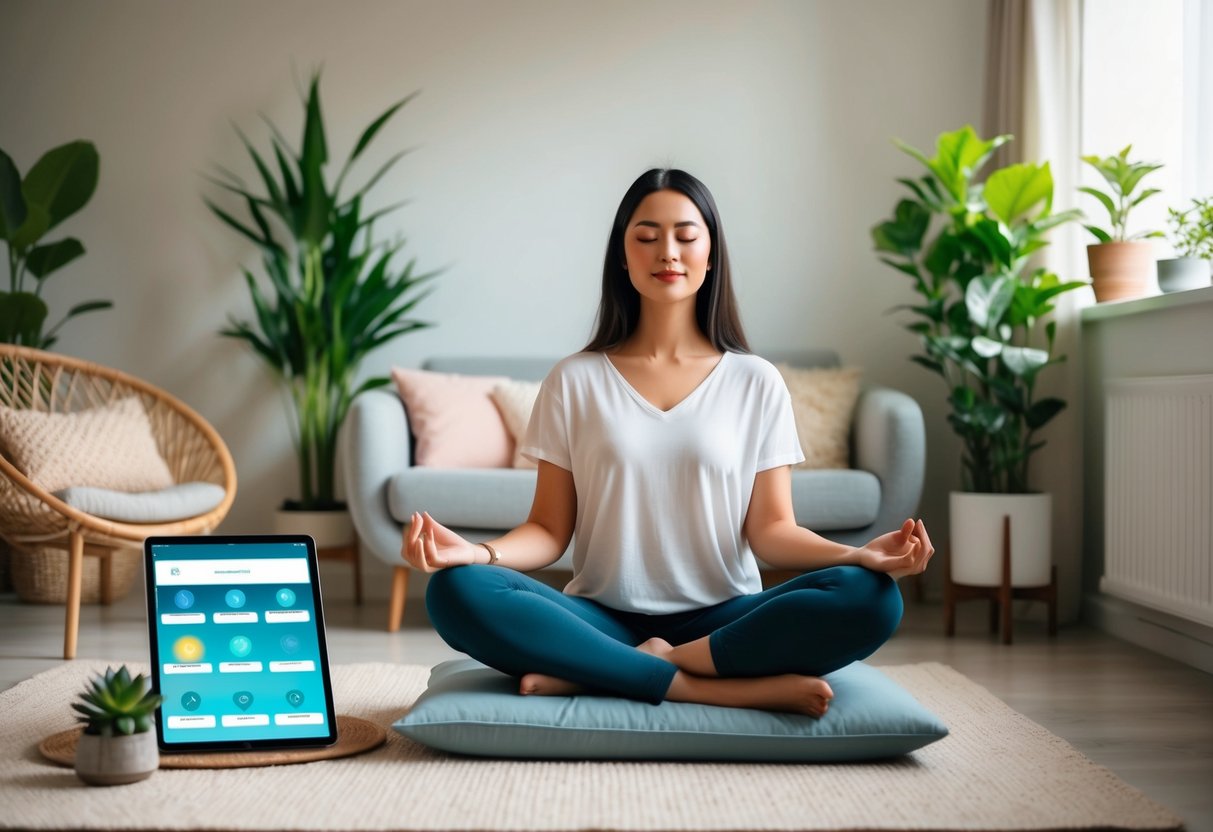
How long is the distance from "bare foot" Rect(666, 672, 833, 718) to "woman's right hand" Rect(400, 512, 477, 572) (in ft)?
1.32

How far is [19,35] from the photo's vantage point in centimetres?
435

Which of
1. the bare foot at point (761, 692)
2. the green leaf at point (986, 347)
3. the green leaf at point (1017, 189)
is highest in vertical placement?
the green leaf at point (1017, 189)

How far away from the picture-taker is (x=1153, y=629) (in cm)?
323

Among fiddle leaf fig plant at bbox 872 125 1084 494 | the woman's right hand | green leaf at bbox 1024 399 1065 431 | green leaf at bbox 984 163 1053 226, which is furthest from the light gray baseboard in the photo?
the woman's right hand

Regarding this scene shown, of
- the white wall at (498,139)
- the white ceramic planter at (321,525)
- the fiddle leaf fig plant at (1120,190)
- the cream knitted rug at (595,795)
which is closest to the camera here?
the cream knitted rug at (595,795)

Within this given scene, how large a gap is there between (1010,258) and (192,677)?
8.07 feet

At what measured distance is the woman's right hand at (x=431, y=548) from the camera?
6.20 ft

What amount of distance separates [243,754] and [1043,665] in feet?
6.41

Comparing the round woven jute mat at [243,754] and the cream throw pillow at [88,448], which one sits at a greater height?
the cream throw pillow at [88,448]

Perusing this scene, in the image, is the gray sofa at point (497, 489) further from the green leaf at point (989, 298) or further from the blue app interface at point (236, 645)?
the blue app interface at point (236, 645)

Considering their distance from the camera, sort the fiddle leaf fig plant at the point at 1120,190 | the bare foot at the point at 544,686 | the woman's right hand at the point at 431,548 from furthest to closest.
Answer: the fiddle leaf fig plant at the point at 1120,190 < the bare foot at the point at 544,686 < the woman's right hand at the point at 431,548

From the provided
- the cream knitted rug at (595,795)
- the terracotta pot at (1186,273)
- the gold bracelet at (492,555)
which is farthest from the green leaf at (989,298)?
the gold bracelet at (492,555)

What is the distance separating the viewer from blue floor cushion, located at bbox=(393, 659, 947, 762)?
194 centimetres

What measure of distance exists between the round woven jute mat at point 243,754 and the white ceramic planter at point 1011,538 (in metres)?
2.00
